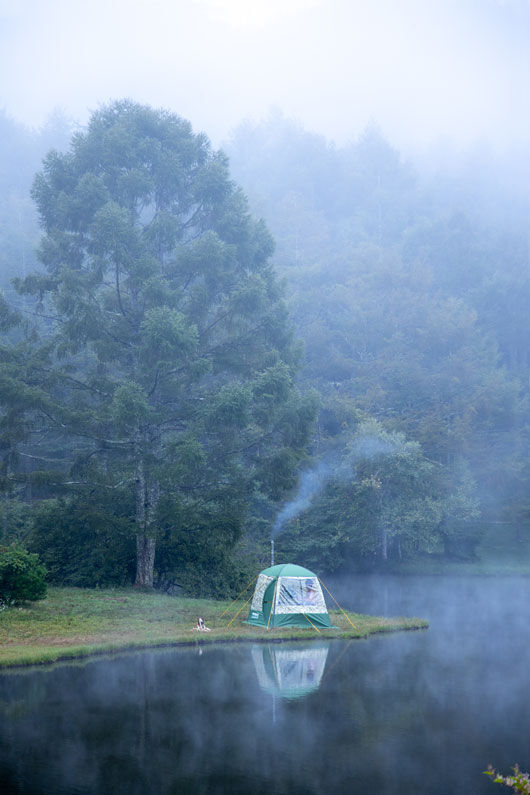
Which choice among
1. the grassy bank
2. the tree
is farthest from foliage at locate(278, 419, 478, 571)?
the grassy bank

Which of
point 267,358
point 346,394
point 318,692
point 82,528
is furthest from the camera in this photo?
point 346,394

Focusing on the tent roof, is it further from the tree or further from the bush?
the bush

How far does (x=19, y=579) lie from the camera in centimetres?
2130

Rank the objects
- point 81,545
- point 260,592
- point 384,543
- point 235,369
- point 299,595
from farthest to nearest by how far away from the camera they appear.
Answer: point 384,543
point 235,369
point 81,545
point 260,592
point 299,595

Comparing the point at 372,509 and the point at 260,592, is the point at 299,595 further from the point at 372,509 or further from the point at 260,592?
the point at 372,509

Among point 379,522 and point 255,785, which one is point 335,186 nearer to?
point 379,522

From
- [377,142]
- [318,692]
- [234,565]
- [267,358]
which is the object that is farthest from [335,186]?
[318,692]

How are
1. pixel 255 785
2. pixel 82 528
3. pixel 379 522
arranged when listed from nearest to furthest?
1. pixel 255 785
2. pixel 82 528
3. pixel 379 522

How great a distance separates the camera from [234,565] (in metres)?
29.2

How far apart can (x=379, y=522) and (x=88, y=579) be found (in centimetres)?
1941

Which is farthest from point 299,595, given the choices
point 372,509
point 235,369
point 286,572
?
point 372,509

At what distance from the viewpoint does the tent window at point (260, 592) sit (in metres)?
22.4

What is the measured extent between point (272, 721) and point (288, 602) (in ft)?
33.2

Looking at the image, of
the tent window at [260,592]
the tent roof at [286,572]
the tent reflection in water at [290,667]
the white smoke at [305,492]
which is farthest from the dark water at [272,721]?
the white smoke at [305,492]
